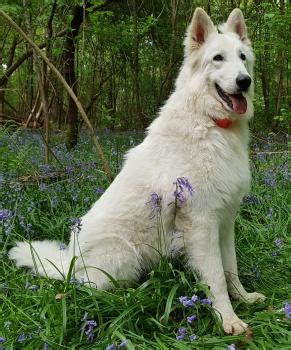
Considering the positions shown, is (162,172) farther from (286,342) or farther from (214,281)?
(286,342)

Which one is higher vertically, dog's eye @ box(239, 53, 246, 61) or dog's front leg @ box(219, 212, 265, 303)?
dog's eye @ box(239, 53, 246, 61)

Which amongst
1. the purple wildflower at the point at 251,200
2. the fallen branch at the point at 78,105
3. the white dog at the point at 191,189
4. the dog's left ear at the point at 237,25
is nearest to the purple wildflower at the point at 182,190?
the white dog at the point at 191,189

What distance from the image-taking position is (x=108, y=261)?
9.52ft

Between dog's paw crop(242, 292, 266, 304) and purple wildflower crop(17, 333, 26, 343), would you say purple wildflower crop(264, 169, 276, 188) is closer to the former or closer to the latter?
dog's paw crop(242, 292, 266, 304)

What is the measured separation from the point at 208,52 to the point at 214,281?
66.4 inches

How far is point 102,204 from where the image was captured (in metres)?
3.12

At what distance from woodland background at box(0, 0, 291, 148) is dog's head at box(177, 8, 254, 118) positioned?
2.16 metres

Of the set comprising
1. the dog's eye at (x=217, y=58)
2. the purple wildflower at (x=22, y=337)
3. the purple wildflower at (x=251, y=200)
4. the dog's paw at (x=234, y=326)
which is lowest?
the dog's paw at (x=234, y=326)

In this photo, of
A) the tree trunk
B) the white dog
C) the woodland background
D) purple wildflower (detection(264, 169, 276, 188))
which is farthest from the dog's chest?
the tree trunk

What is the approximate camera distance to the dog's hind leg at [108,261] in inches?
114

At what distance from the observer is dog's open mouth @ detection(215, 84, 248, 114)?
3.04 meters

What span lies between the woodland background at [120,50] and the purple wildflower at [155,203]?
256cm

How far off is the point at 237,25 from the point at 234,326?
92.5 inches

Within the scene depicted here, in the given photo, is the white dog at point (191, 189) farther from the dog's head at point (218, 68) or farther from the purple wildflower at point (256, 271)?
the purple wildflower at point (256, 271)
